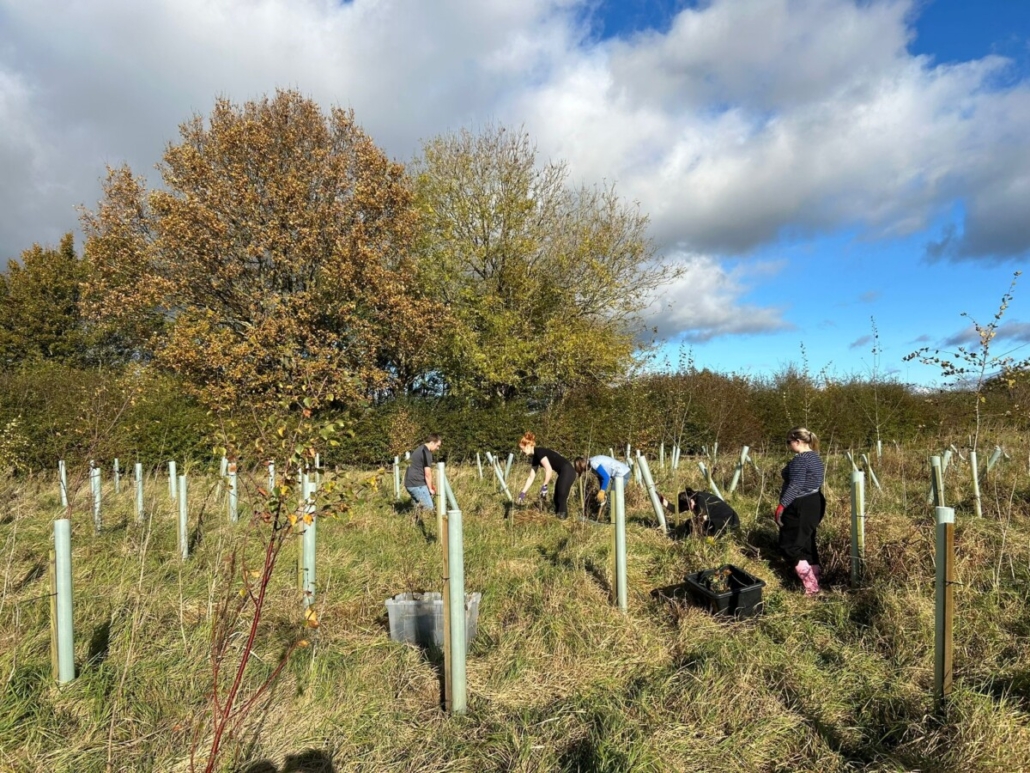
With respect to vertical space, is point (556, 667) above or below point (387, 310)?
below

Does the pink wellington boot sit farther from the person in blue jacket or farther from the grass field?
the person in blue jacket

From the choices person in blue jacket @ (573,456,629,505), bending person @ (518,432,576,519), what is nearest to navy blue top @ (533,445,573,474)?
bending person @ (518,432,576,519)

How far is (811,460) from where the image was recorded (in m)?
4.53

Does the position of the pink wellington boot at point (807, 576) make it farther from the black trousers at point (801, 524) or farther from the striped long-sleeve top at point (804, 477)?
the striped long-sleeve top at point (804, 477)

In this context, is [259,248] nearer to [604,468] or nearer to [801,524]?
[604,468]

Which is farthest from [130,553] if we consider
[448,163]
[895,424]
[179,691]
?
[895,424]

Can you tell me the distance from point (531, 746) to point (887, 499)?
609cm

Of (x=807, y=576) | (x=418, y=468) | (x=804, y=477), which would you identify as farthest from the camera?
(x=418, y=468)

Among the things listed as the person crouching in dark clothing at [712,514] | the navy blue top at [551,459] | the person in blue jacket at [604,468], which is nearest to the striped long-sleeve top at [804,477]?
the person crouching in dark clothing at [712,514]

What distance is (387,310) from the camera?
1299 cm

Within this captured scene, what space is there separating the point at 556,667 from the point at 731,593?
1378 mm

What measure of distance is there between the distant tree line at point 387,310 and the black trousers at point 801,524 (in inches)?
216

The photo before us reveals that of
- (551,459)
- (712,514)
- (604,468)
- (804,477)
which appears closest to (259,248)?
(551,459)

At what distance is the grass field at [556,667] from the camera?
7.93 feet
